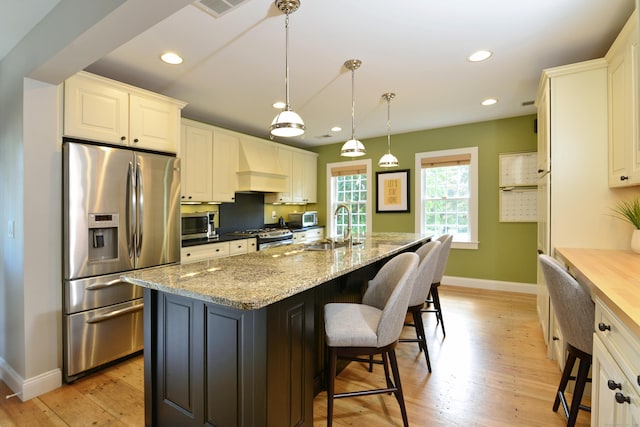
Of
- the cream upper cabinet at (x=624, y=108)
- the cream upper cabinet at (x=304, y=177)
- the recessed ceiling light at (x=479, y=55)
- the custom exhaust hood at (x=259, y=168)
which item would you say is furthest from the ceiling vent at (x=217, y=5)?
the cream upper cabinet at (x=304, y=177)

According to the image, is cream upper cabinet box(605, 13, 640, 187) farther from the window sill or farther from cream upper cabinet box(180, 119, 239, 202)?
cream upper cabinet box(180, 119, 239, 202)

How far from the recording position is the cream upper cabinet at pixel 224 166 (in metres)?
3.99

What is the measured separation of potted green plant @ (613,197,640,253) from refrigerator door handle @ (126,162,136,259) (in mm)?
3766

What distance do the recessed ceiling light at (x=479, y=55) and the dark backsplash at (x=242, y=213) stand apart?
11.7 feet

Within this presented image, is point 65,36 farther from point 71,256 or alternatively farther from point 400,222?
point 400,222

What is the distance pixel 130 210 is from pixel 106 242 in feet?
1.00

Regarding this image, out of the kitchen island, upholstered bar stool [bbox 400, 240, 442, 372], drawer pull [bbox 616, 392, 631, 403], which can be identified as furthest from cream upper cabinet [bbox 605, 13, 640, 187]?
the kitchen island

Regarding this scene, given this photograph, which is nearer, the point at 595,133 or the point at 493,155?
the point at 595,133

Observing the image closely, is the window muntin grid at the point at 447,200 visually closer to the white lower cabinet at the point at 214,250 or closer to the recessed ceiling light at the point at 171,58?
the white lower cabinet at the point at 214,250

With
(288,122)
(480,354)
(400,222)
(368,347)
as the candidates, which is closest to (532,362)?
(480,354)

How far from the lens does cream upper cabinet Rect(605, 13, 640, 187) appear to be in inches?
71.9

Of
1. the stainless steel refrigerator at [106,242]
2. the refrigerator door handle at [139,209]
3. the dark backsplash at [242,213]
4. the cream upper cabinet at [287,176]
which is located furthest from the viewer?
the cream upper cabinet at [287,176]

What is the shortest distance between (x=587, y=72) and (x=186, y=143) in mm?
3843

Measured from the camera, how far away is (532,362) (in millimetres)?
2434
